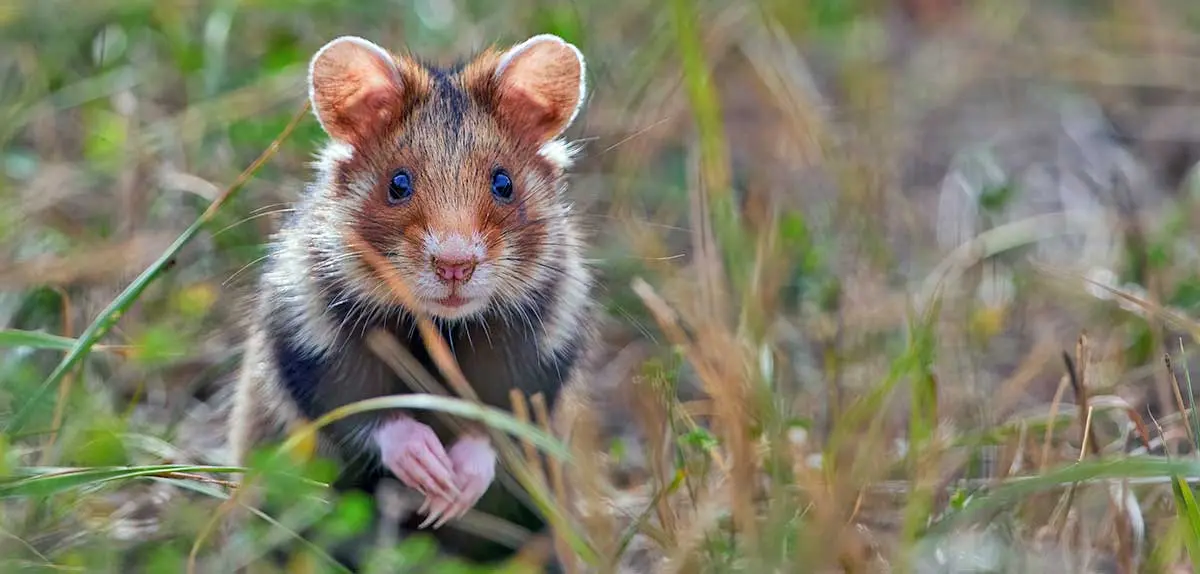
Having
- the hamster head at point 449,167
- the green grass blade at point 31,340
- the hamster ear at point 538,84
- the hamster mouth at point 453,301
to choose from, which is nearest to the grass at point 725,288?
the green grass blade at point 31,340

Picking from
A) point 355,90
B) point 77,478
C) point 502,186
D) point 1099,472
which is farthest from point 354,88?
point 1099,472

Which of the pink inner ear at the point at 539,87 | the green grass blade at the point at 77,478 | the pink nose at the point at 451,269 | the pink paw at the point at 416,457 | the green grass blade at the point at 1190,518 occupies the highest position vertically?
the pink inner ear at the point at 539,87

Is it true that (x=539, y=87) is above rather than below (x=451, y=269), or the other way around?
above

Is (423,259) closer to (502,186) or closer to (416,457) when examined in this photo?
(502,186)

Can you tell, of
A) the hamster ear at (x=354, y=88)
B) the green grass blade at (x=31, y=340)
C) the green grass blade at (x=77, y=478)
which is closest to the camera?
the green grass blade at (x=77, y=478)

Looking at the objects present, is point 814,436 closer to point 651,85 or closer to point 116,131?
point 651,85

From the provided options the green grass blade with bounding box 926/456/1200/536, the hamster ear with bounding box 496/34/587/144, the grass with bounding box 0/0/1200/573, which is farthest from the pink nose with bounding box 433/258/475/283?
the green grass blade with bounding box 926/456/1200/536

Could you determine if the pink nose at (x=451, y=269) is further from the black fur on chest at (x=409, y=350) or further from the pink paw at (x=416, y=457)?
the pink paw at (x=416, y=457)

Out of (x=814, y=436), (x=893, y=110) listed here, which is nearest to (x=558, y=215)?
(x=814, y=436)
